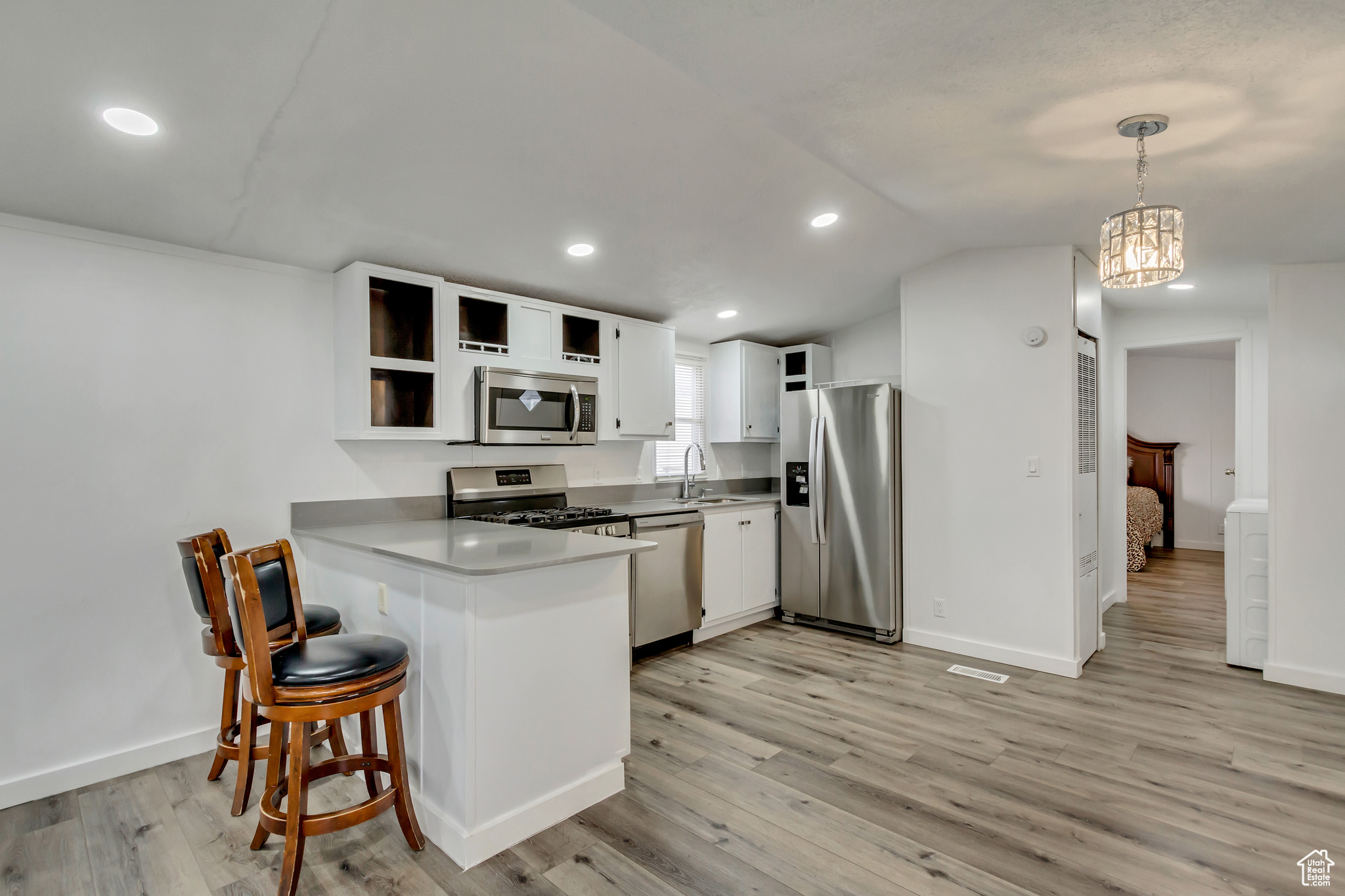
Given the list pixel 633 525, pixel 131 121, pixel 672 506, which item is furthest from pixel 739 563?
pixel 131 121

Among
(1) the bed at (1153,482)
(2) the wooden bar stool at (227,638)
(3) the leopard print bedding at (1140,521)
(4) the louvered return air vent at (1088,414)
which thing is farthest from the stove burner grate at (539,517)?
(1) the bed at (1153,482)

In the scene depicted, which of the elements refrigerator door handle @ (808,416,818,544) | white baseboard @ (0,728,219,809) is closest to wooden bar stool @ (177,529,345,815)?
white baseboard @ (0,728,219,809)

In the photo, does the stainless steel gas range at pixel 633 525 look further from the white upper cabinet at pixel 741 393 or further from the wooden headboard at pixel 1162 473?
the wooden headboard at pixel 1162 473

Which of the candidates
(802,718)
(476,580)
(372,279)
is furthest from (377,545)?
(802,718)

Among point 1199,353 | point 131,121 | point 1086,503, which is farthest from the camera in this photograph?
point 1199,353

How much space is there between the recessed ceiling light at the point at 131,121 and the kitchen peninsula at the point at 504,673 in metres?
1.49

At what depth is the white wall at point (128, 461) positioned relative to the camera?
8.21ft

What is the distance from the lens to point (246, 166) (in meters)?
2.30

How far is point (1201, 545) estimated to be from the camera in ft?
25.8

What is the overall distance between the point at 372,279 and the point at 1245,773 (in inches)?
168

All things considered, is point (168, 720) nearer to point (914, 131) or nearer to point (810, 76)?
point (810, 76)

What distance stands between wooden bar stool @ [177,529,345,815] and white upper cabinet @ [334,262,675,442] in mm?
906

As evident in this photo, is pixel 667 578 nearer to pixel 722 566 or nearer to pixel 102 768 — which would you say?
pixel 722 566

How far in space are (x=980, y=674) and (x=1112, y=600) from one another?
90.6 inches
